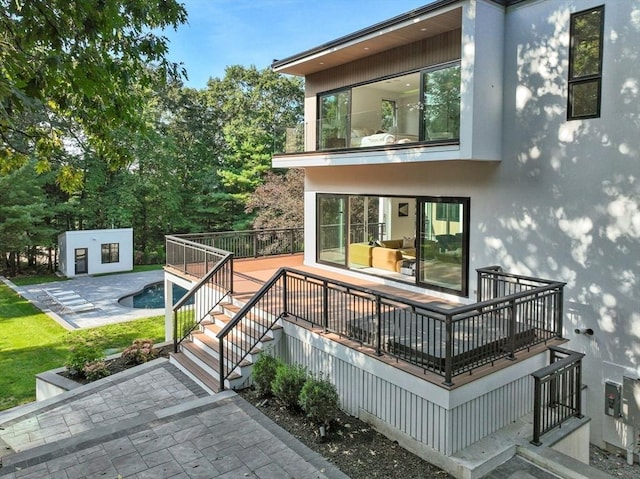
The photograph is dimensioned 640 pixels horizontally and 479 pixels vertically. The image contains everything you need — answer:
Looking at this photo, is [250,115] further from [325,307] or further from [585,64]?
[325,307]

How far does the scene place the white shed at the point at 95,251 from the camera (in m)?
26.4

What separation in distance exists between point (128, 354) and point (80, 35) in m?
7.21

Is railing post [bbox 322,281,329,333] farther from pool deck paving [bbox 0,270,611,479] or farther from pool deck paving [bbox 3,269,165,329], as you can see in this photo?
pool deck paving [bbox 3,269,165,329]

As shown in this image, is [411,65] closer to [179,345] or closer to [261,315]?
[261,315]

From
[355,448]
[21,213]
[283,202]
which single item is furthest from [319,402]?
[21,213]

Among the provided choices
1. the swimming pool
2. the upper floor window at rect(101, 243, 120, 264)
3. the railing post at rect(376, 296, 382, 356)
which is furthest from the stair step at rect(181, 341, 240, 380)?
the upper floor window at rect(101, 243, 120, 264)

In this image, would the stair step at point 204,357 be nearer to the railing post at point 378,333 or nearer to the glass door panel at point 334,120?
the railing post at point 378,333

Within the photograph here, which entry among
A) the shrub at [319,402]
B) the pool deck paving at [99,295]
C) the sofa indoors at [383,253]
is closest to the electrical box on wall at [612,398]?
the shrub at [319,402]

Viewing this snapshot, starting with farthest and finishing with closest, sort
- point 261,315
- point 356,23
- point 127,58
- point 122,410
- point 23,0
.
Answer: point 356,23 → point 261,315 → point 122,410 → point 127,58 → point 23,0

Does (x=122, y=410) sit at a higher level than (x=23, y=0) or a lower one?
lower

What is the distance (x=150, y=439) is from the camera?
243 inches

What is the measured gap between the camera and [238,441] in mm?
6094

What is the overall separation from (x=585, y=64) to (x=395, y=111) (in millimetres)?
3750

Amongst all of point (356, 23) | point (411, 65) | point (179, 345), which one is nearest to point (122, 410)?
point (179, 345)
